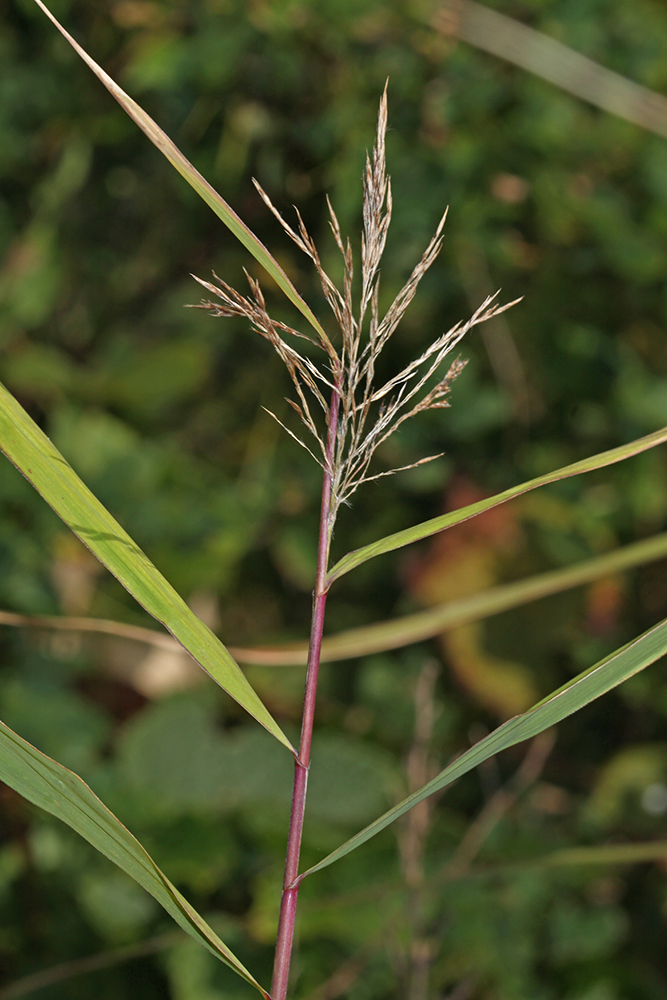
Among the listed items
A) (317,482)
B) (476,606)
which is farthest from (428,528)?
(317,482)

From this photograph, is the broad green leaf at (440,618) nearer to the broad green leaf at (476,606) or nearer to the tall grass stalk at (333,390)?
the broad green leaf at (476,606)

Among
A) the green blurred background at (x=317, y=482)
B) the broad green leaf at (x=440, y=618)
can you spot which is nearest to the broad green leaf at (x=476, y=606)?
the broad green leaf at (x=440, y=618)

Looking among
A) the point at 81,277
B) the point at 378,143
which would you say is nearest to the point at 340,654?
the point at 378,143

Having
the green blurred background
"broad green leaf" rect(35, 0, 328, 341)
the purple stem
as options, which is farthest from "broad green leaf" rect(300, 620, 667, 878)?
the green blurred background

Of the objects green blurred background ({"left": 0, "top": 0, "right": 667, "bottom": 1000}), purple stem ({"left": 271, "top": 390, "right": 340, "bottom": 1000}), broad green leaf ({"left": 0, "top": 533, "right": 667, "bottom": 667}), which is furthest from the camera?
green blurred background ({"left": 0, "top": 0, "right": 667, "bottom": 1000})

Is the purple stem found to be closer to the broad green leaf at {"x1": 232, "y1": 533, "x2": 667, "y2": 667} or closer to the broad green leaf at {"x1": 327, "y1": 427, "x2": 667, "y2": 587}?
the broad green leaf at {"x1": 327, "y1": 427, "x2": 667, "y2": 587}

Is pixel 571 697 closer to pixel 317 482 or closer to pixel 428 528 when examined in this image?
pixel 428 528
